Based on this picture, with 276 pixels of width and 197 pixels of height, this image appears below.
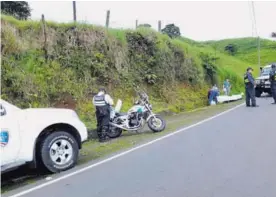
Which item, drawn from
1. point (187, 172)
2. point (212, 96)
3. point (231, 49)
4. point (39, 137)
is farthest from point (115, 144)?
point (231, 49)

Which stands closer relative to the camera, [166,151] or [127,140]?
[166,151]

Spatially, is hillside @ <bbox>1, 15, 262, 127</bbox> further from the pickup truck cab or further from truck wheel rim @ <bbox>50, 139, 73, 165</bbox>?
truck wheel rim @ <bbox>50, 139, 73, 165</bbox>

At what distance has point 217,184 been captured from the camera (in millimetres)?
5301

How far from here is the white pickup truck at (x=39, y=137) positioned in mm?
5941

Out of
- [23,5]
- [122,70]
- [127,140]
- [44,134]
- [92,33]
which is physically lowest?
[127,140]

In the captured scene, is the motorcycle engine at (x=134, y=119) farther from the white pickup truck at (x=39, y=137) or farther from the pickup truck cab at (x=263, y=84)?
the pickup truck cab at (x=263, y=84)

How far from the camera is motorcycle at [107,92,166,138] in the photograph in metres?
10.7

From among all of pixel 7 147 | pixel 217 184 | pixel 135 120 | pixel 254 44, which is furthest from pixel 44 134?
pixel 254 44

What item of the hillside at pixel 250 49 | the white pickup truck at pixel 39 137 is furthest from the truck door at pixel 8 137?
the hillside at pixel 250 49

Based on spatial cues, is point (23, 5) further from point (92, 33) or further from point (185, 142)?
point (185, 142)

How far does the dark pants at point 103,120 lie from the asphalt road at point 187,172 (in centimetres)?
175

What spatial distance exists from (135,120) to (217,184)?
227 inches

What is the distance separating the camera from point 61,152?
6.79 m

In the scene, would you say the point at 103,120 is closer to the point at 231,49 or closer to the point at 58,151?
the point at 58,151
